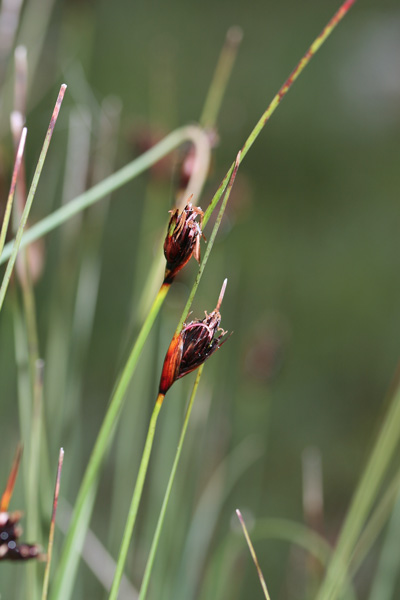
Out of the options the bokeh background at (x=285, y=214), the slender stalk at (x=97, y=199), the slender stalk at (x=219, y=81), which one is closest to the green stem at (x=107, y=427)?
the slender stalk at (x=97, y=199)

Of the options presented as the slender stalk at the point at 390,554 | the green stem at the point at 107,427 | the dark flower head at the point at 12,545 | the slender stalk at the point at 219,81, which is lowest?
the slender stalk at the point at 390,554

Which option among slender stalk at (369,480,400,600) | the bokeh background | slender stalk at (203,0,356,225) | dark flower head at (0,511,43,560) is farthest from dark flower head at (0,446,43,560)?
the bokeh background

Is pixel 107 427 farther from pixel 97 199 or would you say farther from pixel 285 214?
pixel 285 214

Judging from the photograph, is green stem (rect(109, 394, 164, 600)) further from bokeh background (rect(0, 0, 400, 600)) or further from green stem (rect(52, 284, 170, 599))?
bokeh background (rect(0, 0, 400, 600))

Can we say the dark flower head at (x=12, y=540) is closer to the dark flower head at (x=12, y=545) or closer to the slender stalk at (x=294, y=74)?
the dark flower head at (x=12, y=545)

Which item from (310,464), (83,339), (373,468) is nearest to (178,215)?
(373,468)

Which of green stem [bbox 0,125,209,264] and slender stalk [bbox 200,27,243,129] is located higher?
slender stalk [bbox 200,27,243,129]

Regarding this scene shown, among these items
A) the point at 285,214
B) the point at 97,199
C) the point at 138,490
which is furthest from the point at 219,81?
the point at 285,214

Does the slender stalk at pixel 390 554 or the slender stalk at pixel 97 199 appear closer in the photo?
the slender stalk at pixel 97 199
